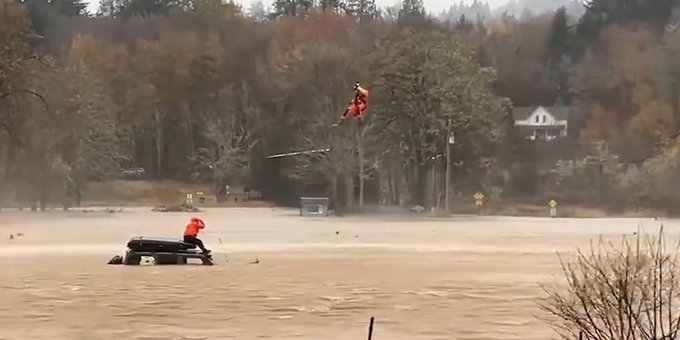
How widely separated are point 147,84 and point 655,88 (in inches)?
1286

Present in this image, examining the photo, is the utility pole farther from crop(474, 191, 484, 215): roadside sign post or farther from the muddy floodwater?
the muddy floodwater

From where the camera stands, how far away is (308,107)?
66.0m

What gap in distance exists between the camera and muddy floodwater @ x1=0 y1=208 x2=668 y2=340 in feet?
44.1

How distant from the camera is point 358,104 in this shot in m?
57.8

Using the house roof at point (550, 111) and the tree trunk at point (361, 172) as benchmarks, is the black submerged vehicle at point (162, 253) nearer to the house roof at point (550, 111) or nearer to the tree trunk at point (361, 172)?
the tree trunk at point (361, 172)

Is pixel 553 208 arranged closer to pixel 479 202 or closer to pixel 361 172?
pixel 479 202

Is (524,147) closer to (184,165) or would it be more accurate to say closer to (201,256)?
(184,165)

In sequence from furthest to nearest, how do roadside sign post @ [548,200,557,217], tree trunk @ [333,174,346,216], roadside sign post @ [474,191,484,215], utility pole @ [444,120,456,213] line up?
roadside sign post @ [474,191,484,215] → utility pole @ [444,120,456,213] → roadside sign post @ [548,200,557,217] → tree trunk @ [333,174,346,216]

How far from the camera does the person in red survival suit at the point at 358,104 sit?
57987 millimetres

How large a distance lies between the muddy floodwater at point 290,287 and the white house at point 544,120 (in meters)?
42.9

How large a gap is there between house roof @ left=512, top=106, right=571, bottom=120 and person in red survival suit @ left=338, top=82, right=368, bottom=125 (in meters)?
23.4

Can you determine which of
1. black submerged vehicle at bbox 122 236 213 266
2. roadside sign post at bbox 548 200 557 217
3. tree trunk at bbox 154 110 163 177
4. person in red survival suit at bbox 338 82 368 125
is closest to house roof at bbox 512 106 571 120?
roadside sign post at bbox 548 200 557 217

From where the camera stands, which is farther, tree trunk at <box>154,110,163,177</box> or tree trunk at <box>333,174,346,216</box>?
tree trunk at <box>154,110,163,177</box>

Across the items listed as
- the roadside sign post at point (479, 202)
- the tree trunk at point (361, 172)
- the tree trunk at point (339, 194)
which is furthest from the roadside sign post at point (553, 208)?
the tree trunk at point (339, 194)
